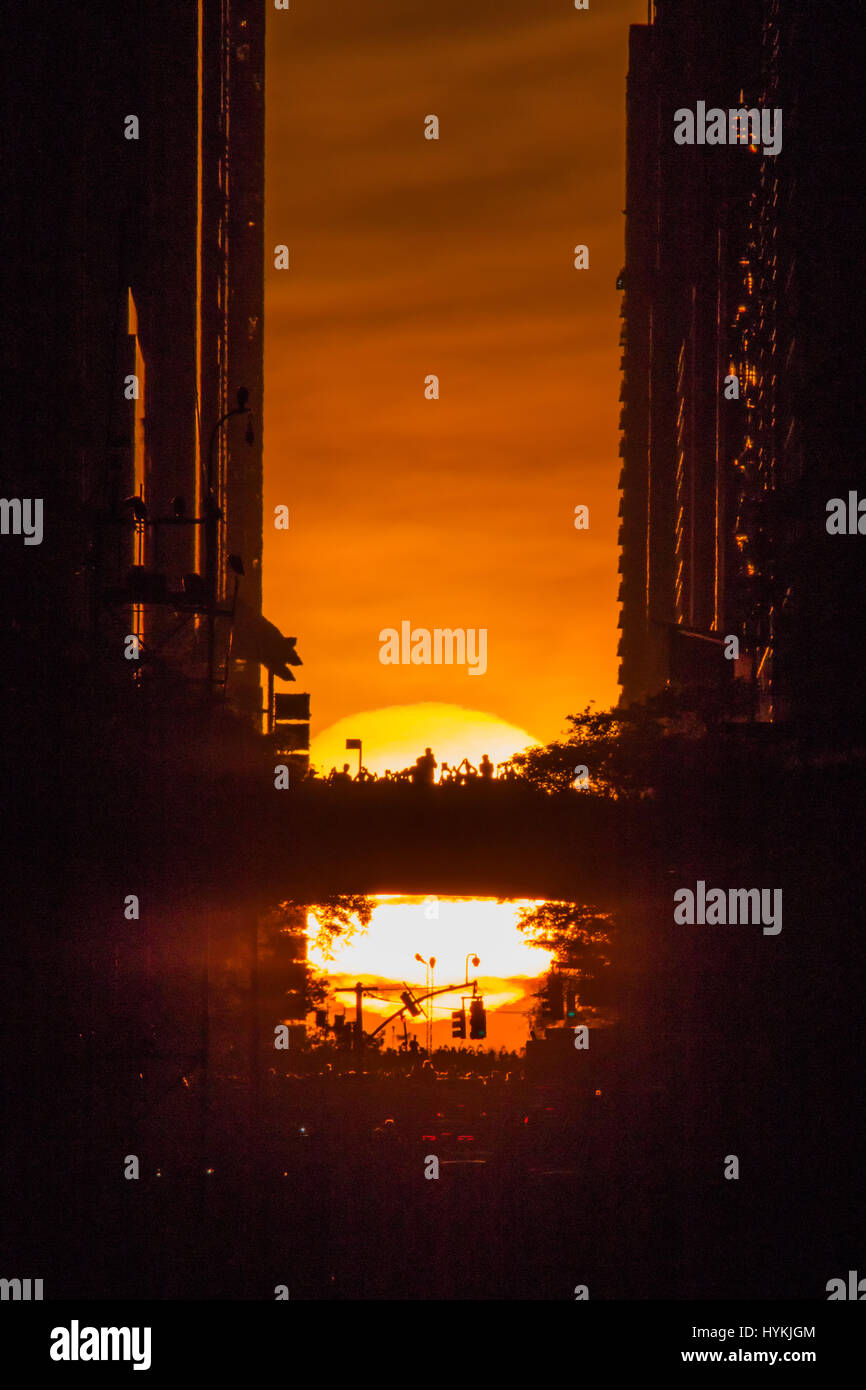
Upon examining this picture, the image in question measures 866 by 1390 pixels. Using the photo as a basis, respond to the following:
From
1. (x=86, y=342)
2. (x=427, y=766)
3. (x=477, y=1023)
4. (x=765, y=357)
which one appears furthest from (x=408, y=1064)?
(x=86, y=342)

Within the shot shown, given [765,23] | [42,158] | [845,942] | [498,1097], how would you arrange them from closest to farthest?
[42,158] < [845,942] < [765,23] < [498,1097]

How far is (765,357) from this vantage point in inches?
2255

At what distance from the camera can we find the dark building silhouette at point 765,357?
42344 mm

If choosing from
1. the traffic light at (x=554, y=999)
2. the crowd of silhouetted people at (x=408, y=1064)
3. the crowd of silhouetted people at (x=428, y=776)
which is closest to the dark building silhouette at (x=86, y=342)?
the crowd of silhouetted people at (x=428, y=776)

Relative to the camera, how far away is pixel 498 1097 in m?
68.3

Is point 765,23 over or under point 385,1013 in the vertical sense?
over

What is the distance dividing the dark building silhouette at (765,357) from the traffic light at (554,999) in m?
16.2

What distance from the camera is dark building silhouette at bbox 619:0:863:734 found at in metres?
42.3

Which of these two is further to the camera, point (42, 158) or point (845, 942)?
point (845, 942)

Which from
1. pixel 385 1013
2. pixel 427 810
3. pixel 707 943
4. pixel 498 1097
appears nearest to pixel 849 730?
pixel 707 943

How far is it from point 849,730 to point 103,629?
17763mm

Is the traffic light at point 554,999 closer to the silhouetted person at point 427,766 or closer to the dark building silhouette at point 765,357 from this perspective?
the dark building silhouette at point 765,357
